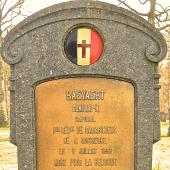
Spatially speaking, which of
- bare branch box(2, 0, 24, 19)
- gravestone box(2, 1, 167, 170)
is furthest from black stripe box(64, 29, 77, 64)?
bare branch box(2, 0, 24, 19)

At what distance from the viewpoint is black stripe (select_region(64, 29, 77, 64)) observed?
5230 millimetres

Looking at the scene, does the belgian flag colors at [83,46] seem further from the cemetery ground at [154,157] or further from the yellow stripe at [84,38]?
the cemetery ground at [154,157]

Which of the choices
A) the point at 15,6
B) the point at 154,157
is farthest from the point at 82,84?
the point at 15,6

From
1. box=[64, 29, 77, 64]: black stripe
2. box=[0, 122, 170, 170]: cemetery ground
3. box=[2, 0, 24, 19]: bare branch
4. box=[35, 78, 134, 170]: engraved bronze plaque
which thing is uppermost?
box=[2, 0, 24, 19]: bare branch

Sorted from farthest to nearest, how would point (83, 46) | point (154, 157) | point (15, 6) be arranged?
point (15, 6) → point (154, 157) → point (83, 46)

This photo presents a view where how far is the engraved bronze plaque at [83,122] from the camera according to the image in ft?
17.2

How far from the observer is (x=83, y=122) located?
17.3 feet

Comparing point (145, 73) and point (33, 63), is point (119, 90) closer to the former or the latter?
point (145, 73)

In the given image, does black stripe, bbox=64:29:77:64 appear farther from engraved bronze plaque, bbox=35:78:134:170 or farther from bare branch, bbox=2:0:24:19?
bare branch, bbox=2:0:24:19

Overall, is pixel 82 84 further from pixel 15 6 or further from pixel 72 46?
pixel 15 6

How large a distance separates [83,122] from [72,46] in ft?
3.05

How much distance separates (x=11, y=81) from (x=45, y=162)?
1.08m

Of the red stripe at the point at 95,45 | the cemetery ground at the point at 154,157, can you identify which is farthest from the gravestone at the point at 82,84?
the cemetery ground at the point at 154,157

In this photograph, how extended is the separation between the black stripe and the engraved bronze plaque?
0.27 meters
